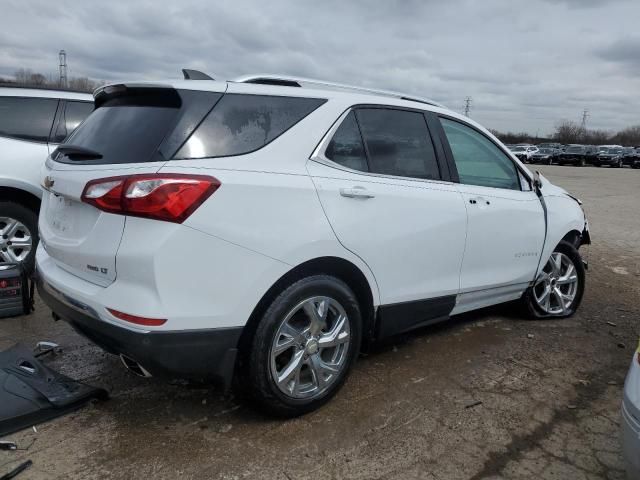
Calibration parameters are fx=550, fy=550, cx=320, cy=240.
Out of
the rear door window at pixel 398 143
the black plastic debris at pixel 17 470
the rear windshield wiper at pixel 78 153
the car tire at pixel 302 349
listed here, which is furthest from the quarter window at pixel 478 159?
the black plastic debris at pixel 17 470

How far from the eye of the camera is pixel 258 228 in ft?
8.55

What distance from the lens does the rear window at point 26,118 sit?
5246mm

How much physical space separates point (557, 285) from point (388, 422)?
2.64m

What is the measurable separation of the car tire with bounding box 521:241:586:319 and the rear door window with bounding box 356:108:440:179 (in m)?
1.81

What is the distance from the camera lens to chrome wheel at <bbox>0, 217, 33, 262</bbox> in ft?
16.7

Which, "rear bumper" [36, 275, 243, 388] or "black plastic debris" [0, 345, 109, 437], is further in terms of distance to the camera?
"black plastic debris" [0, 345, 109, 437]

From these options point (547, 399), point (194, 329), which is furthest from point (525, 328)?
point (194, 329)

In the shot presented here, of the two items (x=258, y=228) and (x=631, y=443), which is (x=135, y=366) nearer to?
(x=258, y=228)

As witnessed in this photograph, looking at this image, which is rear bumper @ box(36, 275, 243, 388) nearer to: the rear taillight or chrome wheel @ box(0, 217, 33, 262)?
the rear taillight

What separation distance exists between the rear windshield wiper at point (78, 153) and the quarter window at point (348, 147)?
1198mm

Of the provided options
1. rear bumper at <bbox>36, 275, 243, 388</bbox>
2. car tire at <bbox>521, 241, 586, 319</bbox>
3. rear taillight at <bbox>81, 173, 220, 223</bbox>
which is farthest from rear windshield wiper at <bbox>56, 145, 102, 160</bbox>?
car tire at <bbox>521, 241, 586, 319</bbox>

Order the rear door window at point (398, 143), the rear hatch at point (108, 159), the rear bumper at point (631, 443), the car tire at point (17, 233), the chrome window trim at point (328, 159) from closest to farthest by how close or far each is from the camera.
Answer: the rear bumper at point (631, 443)
the rear hatch at point (108, 159)
the chrome window trim at point (328, 159)
the rear door window at point (398, 143)
the car tire at point (17, 233)

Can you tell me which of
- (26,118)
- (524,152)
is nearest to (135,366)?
(26,118)

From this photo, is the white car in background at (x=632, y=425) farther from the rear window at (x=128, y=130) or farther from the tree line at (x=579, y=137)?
the tree line at (x=579, y=137)
